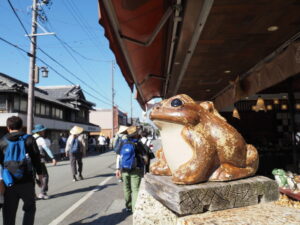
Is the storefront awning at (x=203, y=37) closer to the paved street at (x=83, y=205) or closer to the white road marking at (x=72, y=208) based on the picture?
the paved street at (x=83, y=205)

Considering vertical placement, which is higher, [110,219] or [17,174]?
[17,174]

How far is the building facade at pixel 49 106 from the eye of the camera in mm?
16766

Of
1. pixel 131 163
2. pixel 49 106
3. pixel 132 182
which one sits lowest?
pixel 132 182

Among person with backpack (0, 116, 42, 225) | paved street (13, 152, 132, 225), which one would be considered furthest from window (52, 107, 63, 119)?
person with backpack (0, 116, 42, 225)

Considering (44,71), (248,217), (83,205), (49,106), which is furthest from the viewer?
(49,106)

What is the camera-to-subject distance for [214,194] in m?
1.45

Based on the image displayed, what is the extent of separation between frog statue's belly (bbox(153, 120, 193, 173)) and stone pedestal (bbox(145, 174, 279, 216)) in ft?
0.51

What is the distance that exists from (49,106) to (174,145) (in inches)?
885

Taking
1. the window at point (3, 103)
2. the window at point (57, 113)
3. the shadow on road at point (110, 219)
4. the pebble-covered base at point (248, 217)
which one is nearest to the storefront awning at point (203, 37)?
the pebble-covered base at point (248, 217)

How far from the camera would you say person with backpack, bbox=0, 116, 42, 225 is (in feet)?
9.68

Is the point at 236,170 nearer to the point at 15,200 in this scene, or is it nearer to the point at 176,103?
the point at 176,103

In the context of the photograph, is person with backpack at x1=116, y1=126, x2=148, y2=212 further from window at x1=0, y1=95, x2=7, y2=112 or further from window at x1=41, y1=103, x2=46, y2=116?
window at x1=41, y1=103, x2=46, y2=116

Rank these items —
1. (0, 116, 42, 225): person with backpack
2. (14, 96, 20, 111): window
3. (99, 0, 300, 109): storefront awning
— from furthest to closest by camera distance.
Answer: (14, 96, 20, 111): window, (0, 116, 42, 225): person with backpack, (99, 0, 300, 109): storefront awning

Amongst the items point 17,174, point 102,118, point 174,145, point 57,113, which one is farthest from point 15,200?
point 102,118
